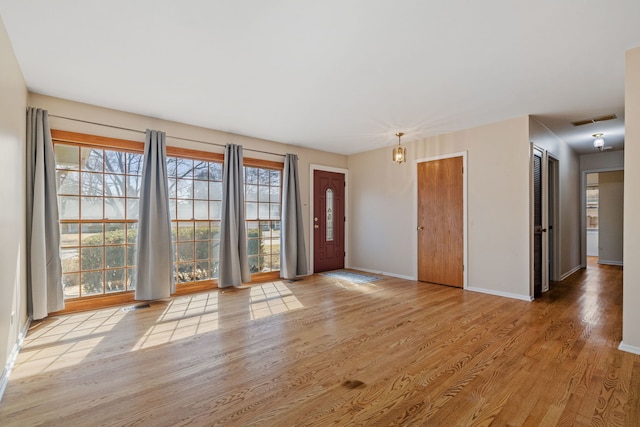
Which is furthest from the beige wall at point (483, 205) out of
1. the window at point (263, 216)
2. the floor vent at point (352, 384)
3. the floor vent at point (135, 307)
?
the floor vent at point (135, 307)

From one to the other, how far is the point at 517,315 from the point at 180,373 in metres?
3.65

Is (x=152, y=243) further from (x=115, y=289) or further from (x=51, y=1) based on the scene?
(x=51, y=1)

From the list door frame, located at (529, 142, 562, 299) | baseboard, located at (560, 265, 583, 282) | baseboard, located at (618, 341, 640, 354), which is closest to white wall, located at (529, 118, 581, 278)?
baseboard, located at (560, 265, 583, 282)

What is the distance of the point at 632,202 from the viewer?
262 cm

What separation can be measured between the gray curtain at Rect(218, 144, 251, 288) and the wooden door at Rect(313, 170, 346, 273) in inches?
66.9

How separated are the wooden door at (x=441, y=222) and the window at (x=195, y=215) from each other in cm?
355

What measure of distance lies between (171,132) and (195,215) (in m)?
1.30

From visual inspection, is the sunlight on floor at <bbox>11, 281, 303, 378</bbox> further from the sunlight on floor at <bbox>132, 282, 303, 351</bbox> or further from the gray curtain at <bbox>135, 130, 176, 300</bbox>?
the gray curtain at <bbox>135, 130, 176, 300</bbox>

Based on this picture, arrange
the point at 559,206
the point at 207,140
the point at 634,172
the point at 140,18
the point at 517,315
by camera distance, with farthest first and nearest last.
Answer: the point at 559,206, the point at 207,140, the point at 517,315, the point at 634,172, the point at 140,18

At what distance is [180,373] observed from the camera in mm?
2357

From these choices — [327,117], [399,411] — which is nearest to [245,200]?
[327,117]

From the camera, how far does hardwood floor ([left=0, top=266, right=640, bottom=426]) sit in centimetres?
188

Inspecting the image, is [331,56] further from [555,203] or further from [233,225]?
[555,203]

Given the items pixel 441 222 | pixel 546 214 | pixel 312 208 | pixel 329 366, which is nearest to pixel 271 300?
pixel 329 366
